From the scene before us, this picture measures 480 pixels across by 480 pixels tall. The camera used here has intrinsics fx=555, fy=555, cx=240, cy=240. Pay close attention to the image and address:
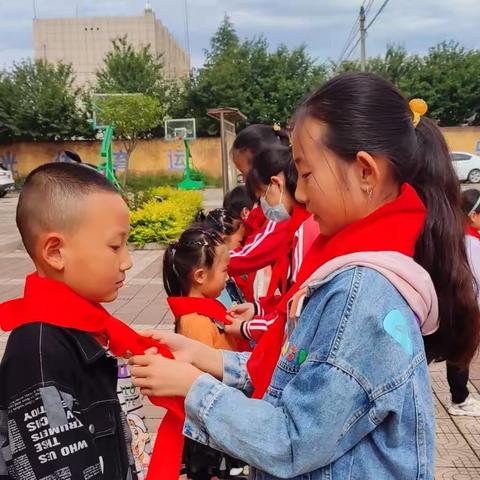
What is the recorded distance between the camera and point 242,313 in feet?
7.82

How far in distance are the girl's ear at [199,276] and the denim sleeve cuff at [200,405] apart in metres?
1.36

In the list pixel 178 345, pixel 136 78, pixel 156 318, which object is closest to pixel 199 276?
pixel 178 345

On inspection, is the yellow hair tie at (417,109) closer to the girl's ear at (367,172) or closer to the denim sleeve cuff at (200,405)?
the girl's ear at (367,172)

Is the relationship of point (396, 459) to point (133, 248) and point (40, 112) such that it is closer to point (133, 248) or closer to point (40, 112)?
point (133, 248)

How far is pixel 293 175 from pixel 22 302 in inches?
57.1

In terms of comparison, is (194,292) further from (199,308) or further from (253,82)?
(253,82)

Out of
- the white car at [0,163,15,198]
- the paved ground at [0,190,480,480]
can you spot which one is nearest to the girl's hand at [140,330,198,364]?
the paved ground at [0,190,480,480]

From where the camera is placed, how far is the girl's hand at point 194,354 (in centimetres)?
141

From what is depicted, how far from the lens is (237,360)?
1.46 metres

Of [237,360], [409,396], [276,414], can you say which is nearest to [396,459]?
[409,396]

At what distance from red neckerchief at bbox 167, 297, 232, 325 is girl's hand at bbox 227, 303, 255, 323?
4 cm

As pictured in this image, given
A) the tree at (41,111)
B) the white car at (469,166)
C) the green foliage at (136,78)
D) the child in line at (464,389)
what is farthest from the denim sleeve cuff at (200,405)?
the green foliage at (136,78)

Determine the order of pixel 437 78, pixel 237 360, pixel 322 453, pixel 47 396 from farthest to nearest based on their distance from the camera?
pixel 437 78
pixel 237 360
pixel 47 396
pixel 322 453

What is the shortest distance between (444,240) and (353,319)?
1.24ft
